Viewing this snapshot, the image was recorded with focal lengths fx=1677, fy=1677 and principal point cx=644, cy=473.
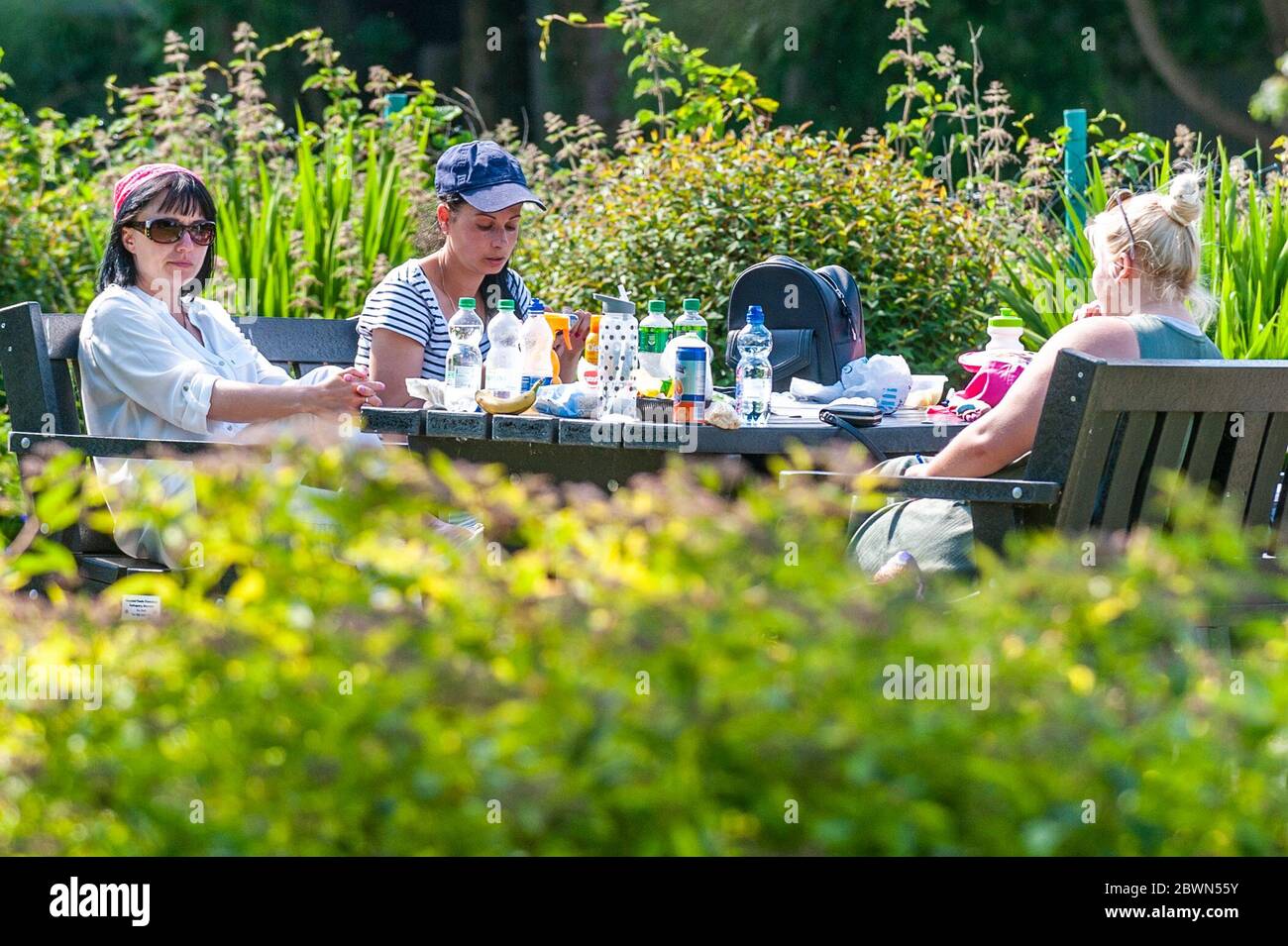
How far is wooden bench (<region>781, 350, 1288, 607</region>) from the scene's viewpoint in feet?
10.3

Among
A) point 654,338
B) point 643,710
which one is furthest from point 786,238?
point 643,710

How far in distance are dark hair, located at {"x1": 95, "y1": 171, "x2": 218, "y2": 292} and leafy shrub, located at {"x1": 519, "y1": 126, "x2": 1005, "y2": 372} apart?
266 cm

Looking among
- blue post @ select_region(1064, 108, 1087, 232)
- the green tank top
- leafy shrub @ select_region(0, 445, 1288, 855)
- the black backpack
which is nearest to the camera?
leafy shrub @ select_region(0, 445, 1288, 855)

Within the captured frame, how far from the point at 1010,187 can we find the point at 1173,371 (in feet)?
15.6

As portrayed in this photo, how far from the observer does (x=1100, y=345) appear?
137 inches

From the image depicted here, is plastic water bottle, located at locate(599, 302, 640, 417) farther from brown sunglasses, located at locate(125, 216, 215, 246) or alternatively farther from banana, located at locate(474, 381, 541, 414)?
brown sunglasses, located at locate(125, 216, 215, 246)

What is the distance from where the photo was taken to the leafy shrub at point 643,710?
A: 4.80ft

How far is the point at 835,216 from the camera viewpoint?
259 inches

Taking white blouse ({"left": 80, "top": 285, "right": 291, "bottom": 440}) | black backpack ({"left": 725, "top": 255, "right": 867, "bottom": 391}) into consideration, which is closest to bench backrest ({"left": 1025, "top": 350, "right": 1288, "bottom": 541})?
black backpack ({"left": 725, "top": 255, "right": 867, "bottom": 391})

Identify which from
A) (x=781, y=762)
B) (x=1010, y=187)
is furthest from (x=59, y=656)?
(x=1010, y=187)

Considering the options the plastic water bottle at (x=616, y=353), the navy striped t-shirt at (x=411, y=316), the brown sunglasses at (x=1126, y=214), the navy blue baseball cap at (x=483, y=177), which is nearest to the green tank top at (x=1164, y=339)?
the brown sunglasses at (x=1126, y=214)

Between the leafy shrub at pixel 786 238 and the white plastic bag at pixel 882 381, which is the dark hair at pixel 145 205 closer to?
the white plastic bag at pixel 882 381

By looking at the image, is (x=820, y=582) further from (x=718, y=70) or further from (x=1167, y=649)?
(x=718, y=70)

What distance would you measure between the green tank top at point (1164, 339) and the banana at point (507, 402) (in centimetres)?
132
